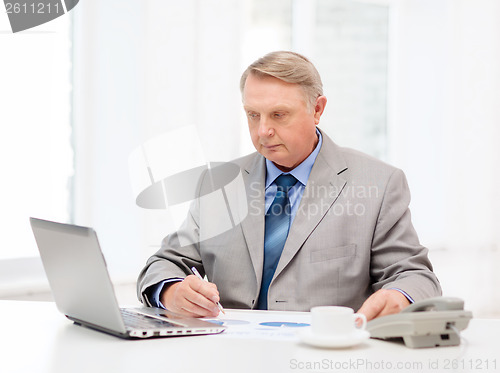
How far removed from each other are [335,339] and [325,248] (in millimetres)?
685

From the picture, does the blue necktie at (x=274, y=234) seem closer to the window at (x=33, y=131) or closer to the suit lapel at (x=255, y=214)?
the suit lapel at (x=255, y=214)

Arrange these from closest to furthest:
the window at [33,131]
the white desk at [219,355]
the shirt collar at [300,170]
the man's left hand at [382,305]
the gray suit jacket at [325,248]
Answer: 1. the white desk at [219,355]
2. the man's left hand at [382,305]
3. the gray suit jacket at [325,248]
4. the shirt collar at [300,170]
5. the window at [33,131]

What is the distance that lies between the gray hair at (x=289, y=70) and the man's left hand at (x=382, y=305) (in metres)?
0.72

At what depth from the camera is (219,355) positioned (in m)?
1.11

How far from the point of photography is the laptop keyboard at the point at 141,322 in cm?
126

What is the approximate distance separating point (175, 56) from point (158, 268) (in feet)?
4.62

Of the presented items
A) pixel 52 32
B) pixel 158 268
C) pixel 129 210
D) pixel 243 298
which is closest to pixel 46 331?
pixel 158 268

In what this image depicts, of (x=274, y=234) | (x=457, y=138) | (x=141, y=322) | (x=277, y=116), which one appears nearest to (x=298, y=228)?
(x=274, y=234)

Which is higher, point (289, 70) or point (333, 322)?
point (289, 70)

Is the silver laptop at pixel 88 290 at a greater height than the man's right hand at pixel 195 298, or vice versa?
the silver laptop at pixel 88 290

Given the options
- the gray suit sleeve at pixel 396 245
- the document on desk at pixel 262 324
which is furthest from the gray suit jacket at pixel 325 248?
the document on desk at pixel 262 324

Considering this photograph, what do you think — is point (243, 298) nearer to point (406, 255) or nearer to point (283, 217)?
point (283, 217)

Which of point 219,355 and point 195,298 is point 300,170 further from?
point 219,355

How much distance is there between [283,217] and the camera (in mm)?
1867
